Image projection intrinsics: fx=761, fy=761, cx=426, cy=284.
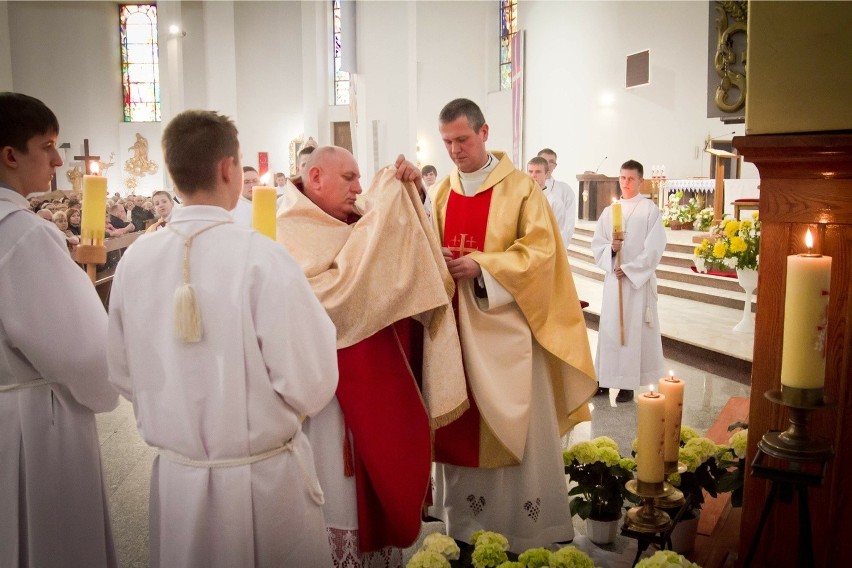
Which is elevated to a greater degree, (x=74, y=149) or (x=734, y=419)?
(x=74, y=149)

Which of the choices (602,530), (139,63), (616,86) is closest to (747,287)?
(602,530)

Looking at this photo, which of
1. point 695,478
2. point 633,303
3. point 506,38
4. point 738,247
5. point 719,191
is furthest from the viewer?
point 506,38

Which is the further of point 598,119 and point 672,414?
point 598,119

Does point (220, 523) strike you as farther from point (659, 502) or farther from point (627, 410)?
point (627, 410)

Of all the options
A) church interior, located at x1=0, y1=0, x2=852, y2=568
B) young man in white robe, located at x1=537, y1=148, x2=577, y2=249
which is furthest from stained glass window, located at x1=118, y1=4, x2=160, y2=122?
young man in white robe, located at x1=537, y1=148, x2=577, y2=249

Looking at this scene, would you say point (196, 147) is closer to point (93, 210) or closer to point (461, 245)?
point (93, 210)

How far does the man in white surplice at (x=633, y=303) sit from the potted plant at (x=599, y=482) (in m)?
2.65

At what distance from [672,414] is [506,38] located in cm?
2146

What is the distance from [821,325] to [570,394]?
2090mm

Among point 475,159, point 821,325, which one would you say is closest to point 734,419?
point 475,159

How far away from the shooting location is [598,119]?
1758 centimetres

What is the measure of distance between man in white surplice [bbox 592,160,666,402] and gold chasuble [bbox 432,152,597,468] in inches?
98.8

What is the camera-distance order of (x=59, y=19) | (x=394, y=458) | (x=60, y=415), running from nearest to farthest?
(x=60, y=415) < (x=394, y=458) < (x=59, y=19)

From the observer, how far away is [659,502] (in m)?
1.76
